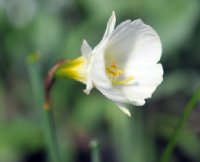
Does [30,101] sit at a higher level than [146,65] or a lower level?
lower

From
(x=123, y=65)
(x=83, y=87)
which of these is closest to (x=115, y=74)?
(x=123, y=65)

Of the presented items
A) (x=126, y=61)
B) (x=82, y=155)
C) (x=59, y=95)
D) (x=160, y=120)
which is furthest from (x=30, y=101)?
(x=126, y=61)

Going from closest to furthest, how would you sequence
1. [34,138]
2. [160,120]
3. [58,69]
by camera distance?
[58,69], [34,138], [160,120]

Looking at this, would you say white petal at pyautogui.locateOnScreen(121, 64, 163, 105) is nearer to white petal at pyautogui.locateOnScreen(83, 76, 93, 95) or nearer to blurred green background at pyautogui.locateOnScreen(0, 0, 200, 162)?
white petal at pyautogui.locateOnScreen(83, 76, 93, 95)

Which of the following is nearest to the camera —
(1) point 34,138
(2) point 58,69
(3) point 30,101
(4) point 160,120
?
(2) point 58,69

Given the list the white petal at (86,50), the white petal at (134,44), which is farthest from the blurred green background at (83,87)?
the white petal at (86,50)

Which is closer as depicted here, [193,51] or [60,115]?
[60,115]

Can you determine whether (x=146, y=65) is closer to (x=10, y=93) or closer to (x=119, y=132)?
(x=119, y=132)

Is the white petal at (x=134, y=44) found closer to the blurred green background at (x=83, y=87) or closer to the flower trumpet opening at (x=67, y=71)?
the flower trumpet opening at (x=67, y=71)
